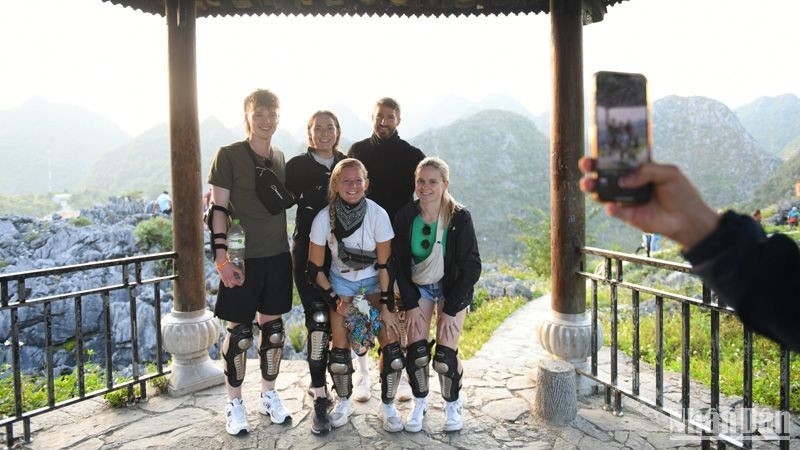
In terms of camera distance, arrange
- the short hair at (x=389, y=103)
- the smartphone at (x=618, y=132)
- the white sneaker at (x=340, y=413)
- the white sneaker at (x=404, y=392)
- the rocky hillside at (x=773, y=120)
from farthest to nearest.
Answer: the rocky hillside at (x=773, y=120) → the white sneaker at (x=404, y=392) → the short hair at (x=389, y=103) → the white sneaker at (x=340, y=413) → the smartphone at (x=618, y=132)

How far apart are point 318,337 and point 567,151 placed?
257 cm

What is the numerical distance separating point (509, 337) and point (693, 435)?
3871 millimetres

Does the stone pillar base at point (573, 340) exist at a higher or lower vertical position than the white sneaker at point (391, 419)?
higher

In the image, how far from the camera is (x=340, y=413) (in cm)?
366

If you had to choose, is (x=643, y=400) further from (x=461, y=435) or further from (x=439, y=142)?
(x=439, y=142)

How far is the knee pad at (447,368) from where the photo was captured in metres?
3.47

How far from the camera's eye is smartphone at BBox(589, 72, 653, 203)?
0.95 m

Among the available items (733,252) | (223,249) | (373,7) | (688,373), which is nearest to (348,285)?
(223,249)

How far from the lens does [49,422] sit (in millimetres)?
3971

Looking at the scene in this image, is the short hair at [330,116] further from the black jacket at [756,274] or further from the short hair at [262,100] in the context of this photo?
the black jacket at [756,274]

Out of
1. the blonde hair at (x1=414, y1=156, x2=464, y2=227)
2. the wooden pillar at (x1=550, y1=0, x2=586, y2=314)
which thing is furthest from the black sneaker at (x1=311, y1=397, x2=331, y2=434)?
the wooden pillar at (x1=550, y1=0, x2=586, y2=314)

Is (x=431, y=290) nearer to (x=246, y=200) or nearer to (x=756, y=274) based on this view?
(x=246, y=200)

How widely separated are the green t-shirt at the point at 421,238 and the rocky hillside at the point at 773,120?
9753 cm

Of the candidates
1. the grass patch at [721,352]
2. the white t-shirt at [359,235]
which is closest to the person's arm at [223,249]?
the white t-shirt at [359,235]
